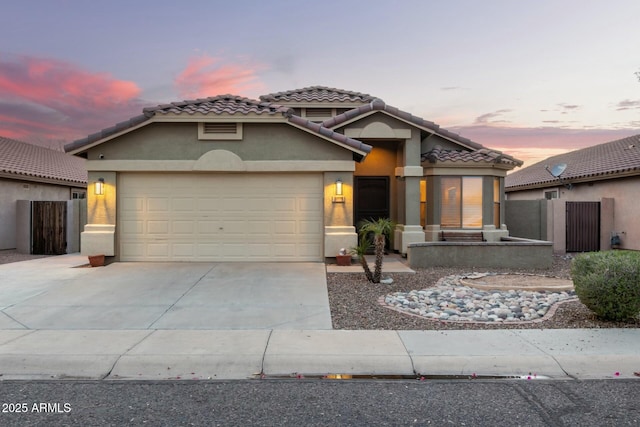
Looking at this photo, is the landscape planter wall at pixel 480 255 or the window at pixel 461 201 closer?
the landscape planter wall at pixel 480 255

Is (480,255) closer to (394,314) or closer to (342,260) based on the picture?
(342,260)

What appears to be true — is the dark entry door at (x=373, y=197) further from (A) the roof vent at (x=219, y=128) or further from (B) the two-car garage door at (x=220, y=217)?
(A) the roof vent at (x=219, y=128)

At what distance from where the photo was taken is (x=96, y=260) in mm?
11469

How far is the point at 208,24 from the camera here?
568 inches

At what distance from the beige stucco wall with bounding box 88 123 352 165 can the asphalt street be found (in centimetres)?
844

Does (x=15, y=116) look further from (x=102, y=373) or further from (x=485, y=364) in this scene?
(x=485, y=364)

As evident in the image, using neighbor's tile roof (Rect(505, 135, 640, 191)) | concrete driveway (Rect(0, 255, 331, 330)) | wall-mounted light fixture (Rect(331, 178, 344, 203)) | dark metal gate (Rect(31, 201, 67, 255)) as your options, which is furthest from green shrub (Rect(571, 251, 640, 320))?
dark metal gate (Rect(31, 201, 67, 255))

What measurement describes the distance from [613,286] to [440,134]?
9.98 meters

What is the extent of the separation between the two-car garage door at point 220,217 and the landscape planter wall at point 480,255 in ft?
10.00

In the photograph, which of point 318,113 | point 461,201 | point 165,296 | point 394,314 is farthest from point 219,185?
point 461,201

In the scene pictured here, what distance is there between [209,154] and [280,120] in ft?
7.66

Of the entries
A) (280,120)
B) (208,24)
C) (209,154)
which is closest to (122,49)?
(208,24)

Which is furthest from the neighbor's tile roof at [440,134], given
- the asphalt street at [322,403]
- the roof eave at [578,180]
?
the asphalt street at [322,403]

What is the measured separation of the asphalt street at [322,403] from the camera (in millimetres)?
3680
